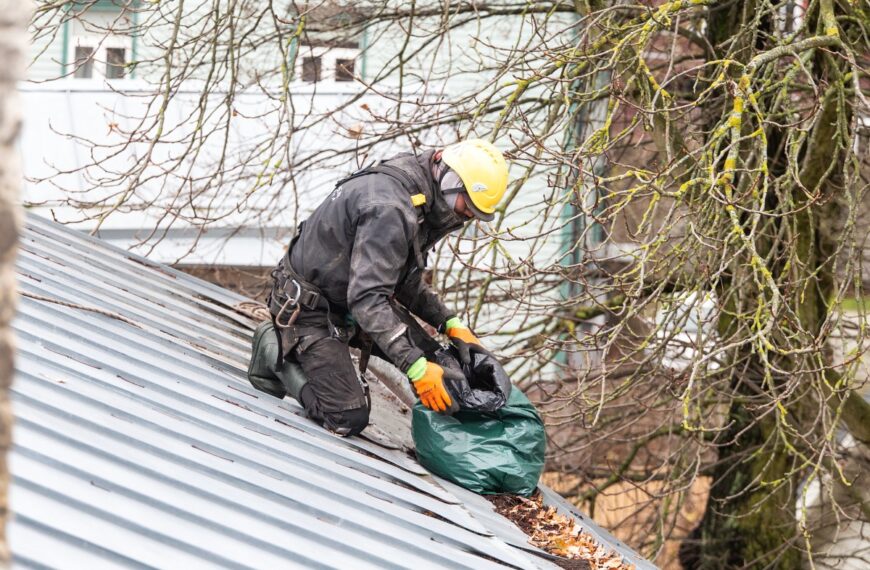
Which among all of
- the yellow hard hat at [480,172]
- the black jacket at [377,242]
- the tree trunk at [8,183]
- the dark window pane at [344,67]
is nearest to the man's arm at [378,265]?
the black jacket at [377,242]

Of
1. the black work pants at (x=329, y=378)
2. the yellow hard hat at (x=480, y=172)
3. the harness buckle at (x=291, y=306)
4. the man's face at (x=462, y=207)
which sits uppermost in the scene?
the yellow hard hat at (x=480, y=172)

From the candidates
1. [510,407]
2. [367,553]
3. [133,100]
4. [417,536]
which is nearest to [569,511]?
[510,407]

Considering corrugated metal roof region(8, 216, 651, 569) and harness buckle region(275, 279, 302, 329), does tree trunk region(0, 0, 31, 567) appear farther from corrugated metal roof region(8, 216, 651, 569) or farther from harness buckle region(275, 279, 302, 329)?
harness buckle region(275, 279, 302, 329)

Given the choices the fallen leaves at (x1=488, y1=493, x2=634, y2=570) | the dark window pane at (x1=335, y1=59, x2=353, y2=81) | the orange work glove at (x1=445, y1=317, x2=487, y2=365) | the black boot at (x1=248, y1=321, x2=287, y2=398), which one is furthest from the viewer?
the dark window pane at (x1=335, y1=59, x2=353, y2=81)

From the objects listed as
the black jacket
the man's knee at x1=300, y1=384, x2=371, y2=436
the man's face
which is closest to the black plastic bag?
the black jacket

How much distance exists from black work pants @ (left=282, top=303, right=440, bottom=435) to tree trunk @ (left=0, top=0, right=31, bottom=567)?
3.50 metres

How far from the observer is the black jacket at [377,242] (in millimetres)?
4520

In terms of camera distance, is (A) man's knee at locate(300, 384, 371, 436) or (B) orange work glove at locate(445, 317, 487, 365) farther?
(B) orange work glove at locate(445, 317, 487, 365)

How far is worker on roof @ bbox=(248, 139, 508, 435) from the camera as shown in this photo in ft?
14.9

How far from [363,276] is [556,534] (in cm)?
143

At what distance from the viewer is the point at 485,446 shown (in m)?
4.93

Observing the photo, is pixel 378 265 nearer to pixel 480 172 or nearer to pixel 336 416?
pixel 480 172

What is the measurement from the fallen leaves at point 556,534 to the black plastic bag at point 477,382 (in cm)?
46

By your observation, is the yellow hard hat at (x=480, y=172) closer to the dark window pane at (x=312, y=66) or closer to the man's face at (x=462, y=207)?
the man's face at (x=462, y=207)
